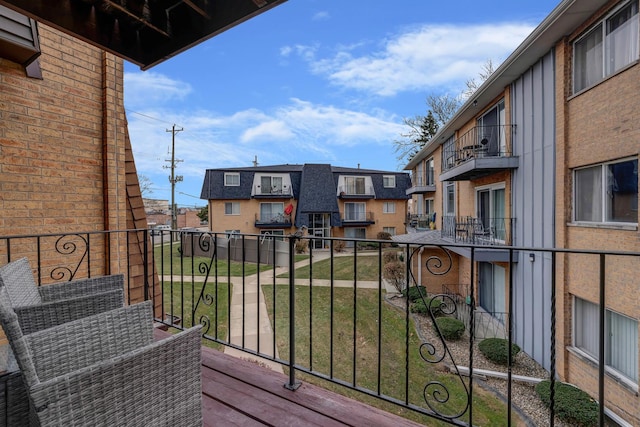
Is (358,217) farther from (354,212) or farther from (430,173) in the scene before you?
(430,173)

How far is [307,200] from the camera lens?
21.5 metres

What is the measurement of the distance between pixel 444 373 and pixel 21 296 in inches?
275

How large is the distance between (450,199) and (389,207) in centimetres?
1030

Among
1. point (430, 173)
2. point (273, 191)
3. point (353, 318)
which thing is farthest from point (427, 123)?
point (353, 318)

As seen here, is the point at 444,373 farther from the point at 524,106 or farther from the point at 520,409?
the point at 524,106

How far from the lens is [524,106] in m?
7.42

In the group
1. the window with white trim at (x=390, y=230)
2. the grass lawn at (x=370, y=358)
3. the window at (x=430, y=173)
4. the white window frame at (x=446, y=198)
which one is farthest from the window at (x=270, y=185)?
the grass lawn at (x=370, y=358)

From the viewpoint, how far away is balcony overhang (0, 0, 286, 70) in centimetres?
191

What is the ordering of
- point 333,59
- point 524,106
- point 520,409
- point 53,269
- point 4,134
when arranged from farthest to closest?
point 333,59 < point 524,106 < point 520,409 < point 53,269 < point 4,134

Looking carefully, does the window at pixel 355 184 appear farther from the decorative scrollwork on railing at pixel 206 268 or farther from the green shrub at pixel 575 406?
the decorative scrollwork on railing at pixel 206 268

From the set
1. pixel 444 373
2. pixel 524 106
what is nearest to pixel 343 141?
pixel 524 106

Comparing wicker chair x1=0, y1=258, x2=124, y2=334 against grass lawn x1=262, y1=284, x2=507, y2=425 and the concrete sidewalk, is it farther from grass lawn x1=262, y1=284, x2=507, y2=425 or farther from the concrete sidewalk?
grass lawn x1=262, y1=284, x2=507, y2=425

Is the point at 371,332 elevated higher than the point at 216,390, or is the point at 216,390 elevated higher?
the point at 216,390

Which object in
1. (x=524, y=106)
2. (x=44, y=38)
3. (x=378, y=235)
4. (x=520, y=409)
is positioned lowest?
(x=520, y=409)
